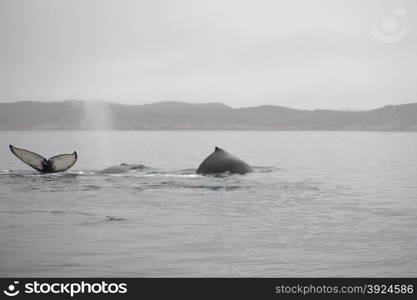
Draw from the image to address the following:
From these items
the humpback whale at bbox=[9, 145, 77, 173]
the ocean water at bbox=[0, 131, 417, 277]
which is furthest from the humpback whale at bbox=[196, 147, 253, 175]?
the humpback whale at bbox=[9, 145, 77, 173]

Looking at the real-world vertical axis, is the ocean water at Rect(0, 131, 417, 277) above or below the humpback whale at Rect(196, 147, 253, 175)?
below

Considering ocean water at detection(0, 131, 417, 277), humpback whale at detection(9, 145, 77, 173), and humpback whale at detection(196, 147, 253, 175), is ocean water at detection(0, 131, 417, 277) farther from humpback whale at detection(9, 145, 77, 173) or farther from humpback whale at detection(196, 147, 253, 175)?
humpback whale at detection(196, 147, 253, 175)

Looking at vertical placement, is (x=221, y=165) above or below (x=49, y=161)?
below

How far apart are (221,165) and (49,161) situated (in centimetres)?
636

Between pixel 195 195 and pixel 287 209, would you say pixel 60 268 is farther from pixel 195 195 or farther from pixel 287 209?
pixel 195 195

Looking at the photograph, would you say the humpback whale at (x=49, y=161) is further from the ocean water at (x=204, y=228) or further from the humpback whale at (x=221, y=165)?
the humpback whale at (x=221, y=165)

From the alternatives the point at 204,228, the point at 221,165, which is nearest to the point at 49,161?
the point at 221,165

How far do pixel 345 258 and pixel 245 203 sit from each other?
6.92 metres

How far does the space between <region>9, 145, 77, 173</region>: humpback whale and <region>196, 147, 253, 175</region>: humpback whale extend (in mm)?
→ 5053

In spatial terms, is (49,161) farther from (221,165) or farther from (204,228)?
(204,228)

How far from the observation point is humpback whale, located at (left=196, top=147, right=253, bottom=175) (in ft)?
81.7

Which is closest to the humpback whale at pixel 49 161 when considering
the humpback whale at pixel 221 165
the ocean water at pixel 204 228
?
the ocean water at pixel 204 228

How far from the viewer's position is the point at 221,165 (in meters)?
25.0

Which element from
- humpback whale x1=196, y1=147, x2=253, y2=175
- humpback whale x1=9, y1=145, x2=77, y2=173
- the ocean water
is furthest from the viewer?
humpback whale x1=196, y1=147, x2=253, y2=175
